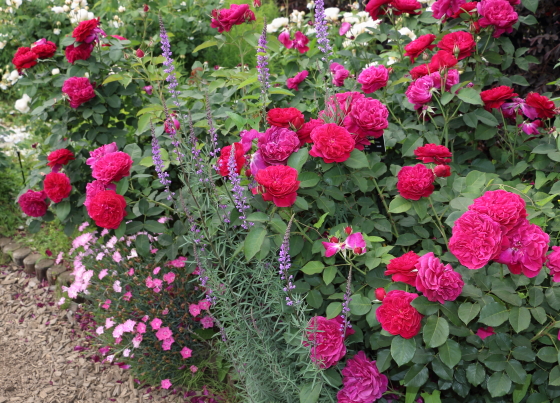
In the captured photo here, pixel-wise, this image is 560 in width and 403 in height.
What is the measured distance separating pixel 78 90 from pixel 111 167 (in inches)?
25.2

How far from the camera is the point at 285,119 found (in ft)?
5.23

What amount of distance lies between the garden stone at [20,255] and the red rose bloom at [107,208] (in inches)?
81.6

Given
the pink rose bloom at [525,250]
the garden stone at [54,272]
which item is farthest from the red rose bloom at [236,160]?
the garden stone at [54,272]

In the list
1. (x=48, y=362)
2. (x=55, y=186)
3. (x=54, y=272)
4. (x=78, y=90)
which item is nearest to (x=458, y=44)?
(x=78, y=90)

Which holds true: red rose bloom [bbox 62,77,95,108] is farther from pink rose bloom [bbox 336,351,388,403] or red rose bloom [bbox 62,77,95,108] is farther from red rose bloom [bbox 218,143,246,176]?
pink rose bloom [bbox 336,351,388,403]

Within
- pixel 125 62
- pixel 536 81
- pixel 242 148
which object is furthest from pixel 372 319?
pixel 536 81

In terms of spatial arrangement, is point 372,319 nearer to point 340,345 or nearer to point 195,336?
point 340,345

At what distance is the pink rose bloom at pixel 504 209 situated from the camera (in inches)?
48.6

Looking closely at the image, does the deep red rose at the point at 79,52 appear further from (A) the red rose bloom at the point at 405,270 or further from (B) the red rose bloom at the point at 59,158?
(A) the red rose bloom at the point at 405,270

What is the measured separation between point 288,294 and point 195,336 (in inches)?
40.3

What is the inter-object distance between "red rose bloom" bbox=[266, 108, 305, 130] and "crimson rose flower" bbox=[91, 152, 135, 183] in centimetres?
66

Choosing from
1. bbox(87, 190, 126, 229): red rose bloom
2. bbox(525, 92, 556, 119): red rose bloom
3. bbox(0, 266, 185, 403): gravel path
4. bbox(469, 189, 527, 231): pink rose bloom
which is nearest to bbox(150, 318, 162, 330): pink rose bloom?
bbox(0, 266, 185, 403): gravel path

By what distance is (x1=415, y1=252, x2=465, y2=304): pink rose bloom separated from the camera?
1.31 m

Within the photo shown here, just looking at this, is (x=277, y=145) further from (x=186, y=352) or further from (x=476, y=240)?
(x=186, y=352)
